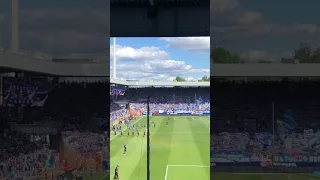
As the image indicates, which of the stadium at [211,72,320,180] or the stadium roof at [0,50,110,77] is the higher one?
the stadium roof at [0,50,110,77]

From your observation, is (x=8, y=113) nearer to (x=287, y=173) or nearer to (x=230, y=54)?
(x=230, y=54)

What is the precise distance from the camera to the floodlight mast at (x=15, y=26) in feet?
23.8

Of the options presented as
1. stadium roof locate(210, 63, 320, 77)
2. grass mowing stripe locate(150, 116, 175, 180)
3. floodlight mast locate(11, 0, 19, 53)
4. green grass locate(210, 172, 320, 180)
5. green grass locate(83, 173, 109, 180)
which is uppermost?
floodlight mast locate(11, 0, 19, 53)

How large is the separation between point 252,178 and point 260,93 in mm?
3471

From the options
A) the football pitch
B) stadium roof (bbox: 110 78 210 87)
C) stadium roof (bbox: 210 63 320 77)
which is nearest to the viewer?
stadium roof (bbox: 210 63 320 77)

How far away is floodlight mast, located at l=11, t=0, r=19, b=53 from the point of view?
7243 mm

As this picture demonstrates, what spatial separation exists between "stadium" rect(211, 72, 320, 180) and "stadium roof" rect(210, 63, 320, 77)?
0.78 m

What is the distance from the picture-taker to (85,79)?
1069 centimetres

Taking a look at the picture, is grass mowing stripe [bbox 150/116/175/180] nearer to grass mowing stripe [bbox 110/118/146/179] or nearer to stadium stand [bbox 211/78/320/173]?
grass mowing stripe [bbox 110/118/146/179]

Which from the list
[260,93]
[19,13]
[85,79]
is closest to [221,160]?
[260,93]

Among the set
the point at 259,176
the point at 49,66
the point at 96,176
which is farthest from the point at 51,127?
the point at 259,176

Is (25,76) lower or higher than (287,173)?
higher

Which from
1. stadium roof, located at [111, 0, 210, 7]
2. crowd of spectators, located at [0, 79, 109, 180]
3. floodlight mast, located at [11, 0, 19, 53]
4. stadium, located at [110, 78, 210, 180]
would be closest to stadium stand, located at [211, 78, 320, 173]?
stadium, located at [110, 78, 210, 180]

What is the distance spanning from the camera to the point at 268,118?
14023mm
